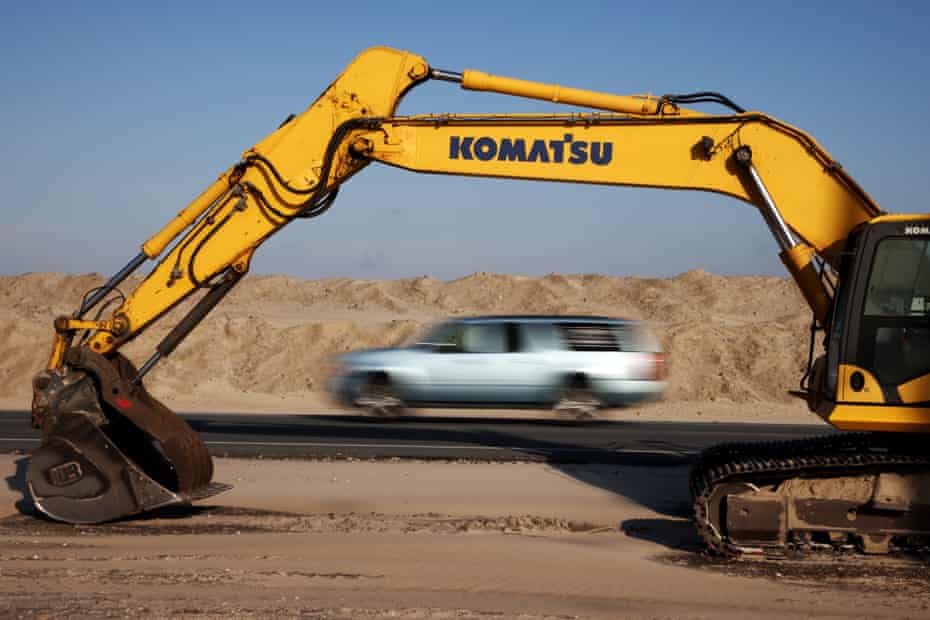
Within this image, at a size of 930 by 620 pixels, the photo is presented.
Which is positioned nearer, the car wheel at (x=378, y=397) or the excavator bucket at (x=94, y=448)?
the excavator bucket at (x=94, y=448)

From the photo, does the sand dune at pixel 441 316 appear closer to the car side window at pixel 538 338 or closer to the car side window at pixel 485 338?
the car side window at pixel 485 338

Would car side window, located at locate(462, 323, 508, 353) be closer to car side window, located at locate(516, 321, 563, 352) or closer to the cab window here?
car side window, located at locate(516, 321, 563, 352)

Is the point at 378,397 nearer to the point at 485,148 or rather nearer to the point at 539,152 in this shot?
the point at 485,148

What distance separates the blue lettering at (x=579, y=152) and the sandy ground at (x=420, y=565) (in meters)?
3.48

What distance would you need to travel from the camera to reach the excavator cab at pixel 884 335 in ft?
29.3

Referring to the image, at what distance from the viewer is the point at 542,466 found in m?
14.6

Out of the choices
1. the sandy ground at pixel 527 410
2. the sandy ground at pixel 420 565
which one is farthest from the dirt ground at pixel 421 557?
the sandy ground at pixel 527 410

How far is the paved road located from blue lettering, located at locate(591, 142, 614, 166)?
18.1 ft

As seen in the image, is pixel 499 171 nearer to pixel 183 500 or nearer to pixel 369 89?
pixel 369 89

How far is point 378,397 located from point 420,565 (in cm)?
1259

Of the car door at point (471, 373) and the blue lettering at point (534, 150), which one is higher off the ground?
the blue lettering at point (534, 150)

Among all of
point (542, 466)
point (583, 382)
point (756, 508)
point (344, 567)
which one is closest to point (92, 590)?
point (344, 567)

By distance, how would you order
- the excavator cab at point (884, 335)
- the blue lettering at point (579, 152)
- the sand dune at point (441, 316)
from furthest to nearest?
the sand dune at point (441, 316) < the blue lettering at point (579, 152) < the excavator cab at point (884, 335)

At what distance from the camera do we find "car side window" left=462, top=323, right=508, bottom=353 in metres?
21.2
